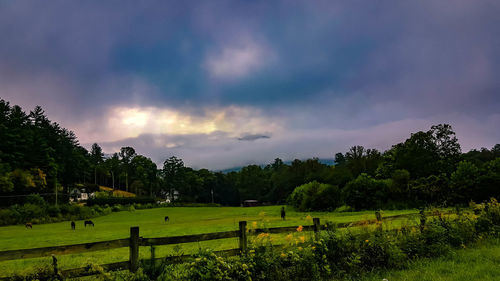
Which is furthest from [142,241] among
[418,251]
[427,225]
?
[427,225]

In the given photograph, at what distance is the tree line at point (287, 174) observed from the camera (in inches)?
1399

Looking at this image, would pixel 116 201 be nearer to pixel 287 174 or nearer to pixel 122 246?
pixel 287 174

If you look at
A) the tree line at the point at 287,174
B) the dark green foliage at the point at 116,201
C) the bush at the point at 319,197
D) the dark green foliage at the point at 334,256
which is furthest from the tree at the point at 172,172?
the dark green foliage at the point at 334,256

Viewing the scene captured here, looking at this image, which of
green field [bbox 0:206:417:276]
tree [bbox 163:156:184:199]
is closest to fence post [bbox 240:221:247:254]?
green field [bbox 0:206:417:276]

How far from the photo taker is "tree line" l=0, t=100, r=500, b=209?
1399 inches

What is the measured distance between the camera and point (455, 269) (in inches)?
297

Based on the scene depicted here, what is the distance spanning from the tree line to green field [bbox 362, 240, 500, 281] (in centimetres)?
611

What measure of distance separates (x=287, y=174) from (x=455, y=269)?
97.3 meters

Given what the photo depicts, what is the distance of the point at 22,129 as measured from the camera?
73250 millimetres

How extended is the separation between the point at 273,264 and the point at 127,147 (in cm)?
14158

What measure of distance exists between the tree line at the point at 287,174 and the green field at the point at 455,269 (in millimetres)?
6108

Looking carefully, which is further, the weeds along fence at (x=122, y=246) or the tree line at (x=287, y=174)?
the tree line at (x=287, y=174)

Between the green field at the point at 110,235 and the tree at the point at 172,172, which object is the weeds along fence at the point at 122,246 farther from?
the tree at the point at 172,172

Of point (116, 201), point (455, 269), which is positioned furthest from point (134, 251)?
point (116, 201)
